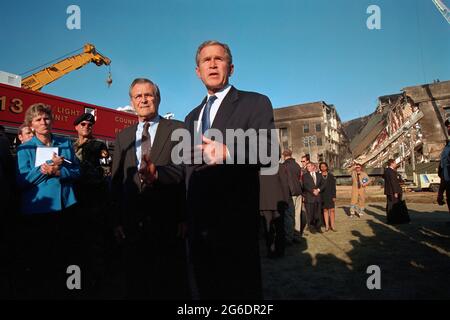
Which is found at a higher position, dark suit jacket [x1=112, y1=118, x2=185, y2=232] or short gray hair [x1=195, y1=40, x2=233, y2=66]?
short gray hair [x1=195, y1=40, x2=233, y2=66]

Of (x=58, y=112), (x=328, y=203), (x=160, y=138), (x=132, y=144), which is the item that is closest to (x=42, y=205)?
(x=132, y=144)

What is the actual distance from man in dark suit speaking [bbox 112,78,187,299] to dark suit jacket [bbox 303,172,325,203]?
6566 millimetres

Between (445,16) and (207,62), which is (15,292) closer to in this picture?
(207,62)

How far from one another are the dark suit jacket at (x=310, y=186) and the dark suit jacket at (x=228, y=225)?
7.08 m

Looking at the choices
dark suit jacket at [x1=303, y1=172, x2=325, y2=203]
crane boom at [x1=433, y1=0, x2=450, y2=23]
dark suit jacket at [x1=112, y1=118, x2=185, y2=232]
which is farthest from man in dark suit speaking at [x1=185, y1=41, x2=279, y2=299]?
crane boom at [x1=433, y1=0, x2=450, y2=23]

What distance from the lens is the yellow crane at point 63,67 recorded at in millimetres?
14048

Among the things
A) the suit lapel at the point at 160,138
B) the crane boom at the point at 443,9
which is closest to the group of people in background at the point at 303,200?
the suit lapel at the point at 160,138

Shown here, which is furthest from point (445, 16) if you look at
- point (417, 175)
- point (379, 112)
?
point (417, 175)

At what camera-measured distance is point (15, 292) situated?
3031 millimetres

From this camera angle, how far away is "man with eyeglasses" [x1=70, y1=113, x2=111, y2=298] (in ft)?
11.3

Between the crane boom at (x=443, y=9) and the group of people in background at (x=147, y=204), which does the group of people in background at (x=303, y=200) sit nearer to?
the group of people in background at (x=147, y=204)

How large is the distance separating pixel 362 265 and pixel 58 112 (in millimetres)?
8799

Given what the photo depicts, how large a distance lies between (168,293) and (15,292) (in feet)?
6.13

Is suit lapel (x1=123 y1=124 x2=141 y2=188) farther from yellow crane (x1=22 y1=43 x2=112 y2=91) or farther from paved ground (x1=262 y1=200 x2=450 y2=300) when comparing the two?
yellow crane (x1=22 y1=43 x2=112 y2=91)
